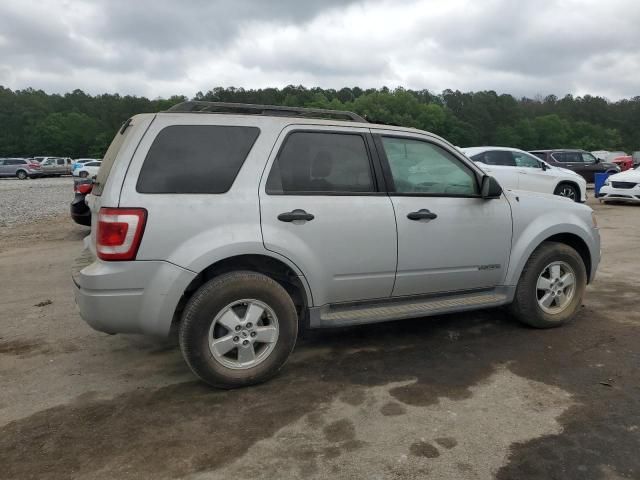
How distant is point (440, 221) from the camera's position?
157 inches

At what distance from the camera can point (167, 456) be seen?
8.82ft

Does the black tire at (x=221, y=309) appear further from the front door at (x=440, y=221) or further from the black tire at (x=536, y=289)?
the black tire at (x=536, y=289)

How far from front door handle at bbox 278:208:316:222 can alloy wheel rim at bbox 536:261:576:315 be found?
2.28 meters

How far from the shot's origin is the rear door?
3.48 meters

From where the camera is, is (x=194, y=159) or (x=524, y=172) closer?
(x=194, y=159)

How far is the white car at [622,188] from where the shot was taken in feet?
49.2

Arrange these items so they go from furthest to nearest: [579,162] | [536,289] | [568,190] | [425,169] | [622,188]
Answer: [579,162]
[622,188]
[568,190]
[536,289]
[425,169]

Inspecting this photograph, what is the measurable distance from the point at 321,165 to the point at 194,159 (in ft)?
3.00

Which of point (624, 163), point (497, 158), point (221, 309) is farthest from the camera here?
point (624, 163)

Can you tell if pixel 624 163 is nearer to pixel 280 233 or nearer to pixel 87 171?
pixel 87 171

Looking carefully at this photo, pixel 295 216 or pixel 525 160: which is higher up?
pixel 525 160

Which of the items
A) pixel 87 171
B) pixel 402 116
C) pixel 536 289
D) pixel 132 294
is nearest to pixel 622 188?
pixel 536 289

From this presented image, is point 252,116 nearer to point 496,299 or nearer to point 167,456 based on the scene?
point 167,456

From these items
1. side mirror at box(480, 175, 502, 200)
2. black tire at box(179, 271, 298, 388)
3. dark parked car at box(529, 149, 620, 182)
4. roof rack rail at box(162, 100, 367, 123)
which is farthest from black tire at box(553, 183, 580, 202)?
black tire at box(179, 271, 298, 388)
